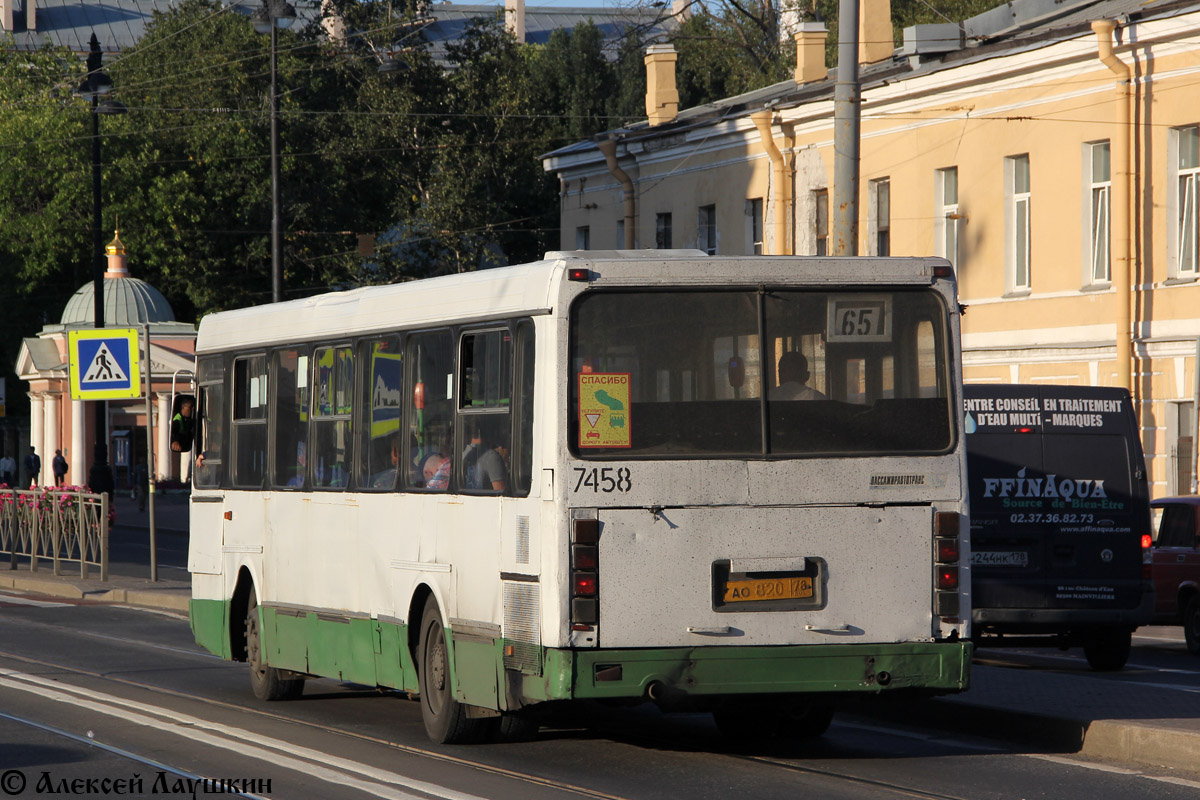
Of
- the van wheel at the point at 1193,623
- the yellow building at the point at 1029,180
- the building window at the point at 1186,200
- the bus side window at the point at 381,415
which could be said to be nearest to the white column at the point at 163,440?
the yellow building at the point at 1029,180

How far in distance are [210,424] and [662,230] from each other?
26.1m

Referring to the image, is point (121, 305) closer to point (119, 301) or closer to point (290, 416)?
point (119, 301)

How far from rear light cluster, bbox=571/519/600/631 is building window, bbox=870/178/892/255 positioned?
80.2 feet

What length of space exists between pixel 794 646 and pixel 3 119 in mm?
63999

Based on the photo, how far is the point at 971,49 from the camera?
3072 cm

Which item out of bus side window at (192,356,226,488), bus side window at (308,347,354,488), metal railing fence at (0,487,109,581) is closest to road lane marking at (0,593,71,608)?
metal railing fence at (0,487,109,581)

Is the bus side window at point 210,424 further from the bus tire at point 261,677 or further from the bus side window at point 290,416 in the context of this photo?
the bus tire at point 261,677

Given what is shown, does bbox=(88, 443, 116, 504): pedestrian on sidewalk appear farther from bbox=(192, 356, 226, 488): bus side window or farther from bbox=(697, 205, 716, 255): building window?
bbox=(192, 356, 226, 488): bus side window

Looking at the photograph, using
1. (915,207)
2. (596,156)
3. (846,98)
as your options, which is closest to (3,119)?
(596,156)

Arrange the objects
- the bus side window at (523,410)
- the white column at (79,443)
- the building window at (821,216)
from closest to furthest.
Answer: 1. the bus side window at (523,410)
2. the building window at (821,216)
3. the white column at (79,443)

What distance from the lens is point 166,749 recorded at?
33.7 ft

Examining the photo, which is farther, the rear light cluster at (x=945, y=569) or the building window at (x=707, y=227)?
the building window at (x=707, y=227)

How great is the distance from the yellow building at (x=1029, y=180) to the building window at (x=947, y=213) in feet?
0.13

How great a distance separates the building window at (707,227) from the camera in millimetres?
37969
